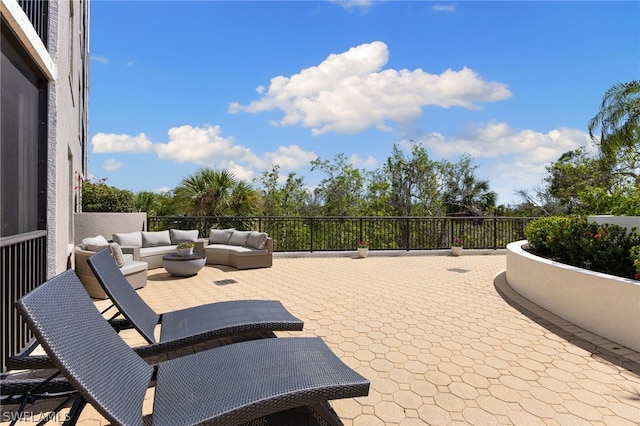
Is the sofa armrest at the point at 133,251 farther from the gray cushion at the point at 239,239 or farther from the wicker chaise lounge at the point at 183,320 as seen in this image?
the wicker chaise lounge at the point at 183,320

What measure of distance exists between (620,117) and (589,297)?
595 centimetres

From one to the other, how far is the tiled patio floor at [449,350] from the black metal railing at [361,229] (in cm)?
333

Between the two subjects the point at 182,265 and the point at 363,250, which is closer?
the point at 182,265

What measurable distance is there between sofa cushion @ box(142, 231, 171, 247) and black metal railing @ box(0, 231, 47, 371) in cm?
453

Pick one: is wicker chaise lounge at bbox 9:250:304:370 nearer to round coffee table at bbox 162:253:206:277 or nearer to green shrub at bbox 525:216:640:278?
round coffee table at bbox 162:253:206:277

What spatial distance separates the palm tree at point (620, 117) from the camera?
7.17 meters

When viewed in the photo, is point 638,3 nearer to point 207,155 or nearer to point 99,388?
point 99,388

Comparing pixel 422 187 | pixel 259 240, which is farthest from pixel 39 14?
pixel 422 187

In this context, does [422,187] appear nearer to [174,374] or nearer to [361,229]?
[361,229]

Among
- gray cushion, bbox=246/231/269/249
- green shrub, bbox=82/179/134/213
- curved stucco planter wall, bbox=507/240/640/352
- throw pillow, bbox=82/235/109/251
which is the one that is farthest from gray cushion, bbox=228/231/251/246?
curved stucco planter wall, bbox=507/240/640/352

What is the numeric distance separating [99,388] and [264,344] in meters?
0.99

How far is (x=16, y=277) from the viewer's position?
8.97ft

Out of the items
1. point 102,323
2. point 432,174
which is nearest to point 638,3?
point 102,323

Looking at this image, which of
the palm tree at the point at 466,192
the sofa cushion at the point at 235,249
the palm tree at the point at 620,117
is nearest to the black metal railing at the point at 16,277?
the sofa cushion at the point at 235,249
